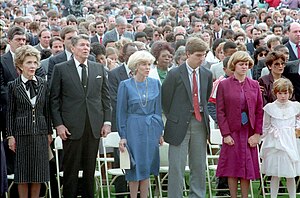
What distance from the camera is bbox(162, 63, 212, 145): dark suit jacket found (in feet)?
30.8

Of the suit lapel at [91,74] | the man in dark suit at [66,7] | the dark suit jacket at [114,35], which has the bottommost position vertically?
the suit lapel at [91,74]

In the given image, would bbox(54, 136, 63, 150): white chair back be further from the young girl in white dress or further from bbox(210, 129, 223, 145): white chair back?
the young girl in white dress

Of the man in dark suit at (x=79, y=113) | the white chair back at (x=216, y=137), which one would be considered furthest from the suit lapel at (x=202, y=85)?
the man in dark suit at (x=79, y=113)

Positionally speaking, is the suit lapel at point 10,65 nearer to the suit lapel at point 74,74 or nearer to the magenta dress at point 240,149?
the suit lapel at point 74,74

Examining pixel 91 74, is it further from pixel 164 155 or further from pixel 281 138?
pixel 281 138

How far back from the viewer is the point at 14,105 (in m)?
9.02

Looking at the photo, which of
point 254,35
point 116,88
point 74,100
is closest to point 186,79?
point 74,100

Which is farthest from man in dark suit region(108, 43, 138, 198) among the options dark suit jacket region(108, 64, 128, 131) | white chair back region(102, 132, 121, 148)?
white chair back region(102, 132, 121, 148)

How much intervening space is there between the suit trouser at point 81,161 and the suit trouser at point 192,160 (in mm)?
897

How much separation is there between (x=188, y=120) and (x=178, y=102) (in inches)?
9.6

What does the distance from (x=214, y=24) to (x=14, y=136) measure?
11396 millimetres

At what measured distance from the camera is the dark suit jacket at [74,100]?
9.23 meters

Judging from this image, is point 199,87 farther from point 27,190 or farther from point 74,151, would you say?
point 27,190

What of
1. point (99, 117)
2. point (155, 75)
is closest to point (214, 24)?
point (155, 75)
